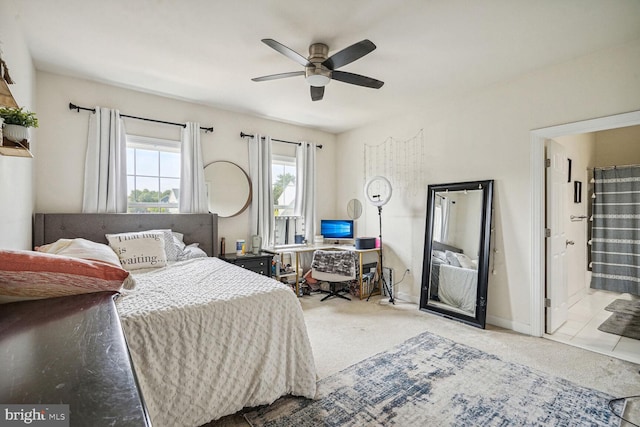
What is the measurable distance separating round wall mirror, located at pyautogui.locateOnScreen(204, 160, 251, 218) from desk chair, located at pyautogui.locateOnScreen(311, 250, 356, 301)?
129cm

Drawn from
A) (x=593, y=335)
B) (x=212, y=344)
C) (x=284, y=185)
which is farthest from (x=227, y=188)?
(x=593, y=335)

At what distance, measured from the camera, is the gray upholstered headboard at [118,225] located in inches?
115

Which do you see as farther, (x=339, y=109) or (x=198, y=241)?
(x=339, y=109)

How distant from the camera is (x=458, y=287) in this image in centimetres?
362

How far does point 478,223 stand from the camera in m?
3.48

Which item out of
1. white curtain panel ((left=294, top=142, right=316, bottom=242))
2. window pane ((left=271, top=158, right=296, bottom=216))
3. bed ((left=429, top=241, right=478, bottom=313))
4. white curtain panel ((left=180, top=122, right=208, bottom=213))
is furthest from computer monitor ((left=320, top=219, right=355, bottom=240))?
white curtain panel ((left=180, top=122, right=208, bottom=213))

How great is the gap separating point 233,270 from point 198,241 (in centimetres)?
134

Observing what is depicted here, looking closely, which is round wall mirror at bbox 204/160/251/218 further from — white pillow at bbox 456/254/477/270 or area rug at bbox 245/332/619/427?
white pillow at bbox 456/254/477/270

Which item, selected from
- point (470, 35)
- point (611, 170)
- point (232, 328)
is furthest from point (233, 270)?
point (611, 170)

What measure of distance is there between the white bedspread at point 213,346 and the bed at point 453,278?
2.27 meters

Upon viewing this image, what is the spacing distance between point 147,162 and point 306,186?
2257 millimetres

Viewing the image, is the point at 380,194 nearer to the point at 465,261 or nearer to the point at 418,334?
the point at 465,261

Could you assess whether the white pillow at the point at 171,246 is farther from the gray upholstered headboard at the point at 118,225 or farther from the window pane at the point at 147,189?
the window pane at the point at 147,189

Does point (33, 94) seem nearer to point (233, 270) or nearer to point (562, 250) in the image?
point (233, 270)
